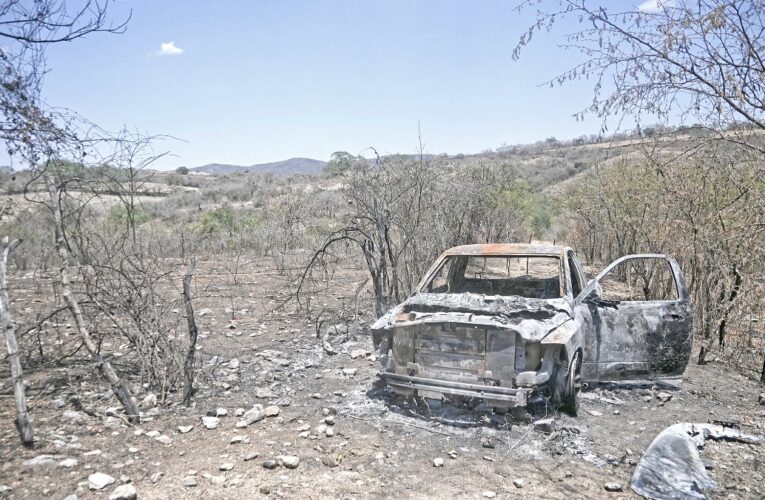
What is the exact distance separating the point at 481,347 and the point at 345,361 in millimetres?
2519

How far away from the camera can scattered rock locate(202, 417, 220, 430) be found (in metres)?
4.51

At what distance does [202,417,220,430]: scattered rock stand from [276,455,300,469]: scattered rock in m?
0.90

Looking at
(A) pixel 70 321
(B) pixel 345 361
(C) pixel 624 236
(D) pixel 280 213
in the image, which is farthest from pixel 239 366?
(D) pixel 280 213

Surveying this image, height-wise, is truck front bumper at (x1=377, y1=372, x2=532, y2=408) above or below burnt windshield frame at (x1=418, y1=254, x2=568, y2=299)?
below

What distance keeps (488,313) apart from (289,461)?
2.19m

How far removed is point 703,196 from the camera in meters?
7.64

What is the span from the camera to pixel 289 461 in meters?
3.86

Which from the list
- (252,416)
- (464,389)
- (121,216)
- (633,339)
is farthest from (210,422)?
(121,216)

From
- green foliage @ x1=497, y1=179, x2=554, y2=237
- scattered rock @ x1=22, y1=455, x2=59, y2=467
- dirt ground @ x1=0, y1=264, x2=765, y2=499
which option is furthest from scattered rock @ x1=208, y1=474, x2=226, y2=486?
green foliage @ x1=497, y1=179, x2=554, y2=237

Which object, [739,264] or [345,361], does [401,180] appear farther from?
[739,264]

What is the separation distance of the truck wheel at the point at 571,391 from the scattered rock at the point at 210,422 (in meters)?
3.20

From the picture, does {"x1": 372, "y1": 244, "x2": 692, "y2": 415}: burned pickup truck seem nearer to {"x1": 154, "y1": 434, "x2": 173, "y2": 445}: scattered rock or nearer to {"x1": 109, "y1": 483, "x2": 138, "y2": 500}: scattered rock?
{"x1": 154, "y1": 434, "x2": 173, "y2": 445}: scattered rock

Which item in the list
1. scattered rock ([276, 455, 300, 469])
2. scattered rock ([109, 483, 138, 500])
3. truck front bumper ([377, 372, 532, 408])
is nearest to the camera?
scattered rock ([109, 483, 138, 500])

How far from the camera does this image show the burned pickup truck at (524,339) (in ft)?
14.5
